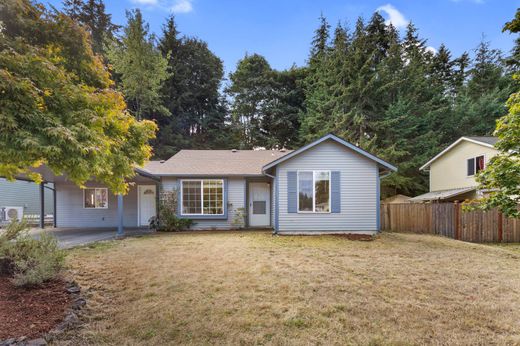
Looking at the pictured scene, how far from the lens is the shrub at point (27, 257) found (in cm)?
436

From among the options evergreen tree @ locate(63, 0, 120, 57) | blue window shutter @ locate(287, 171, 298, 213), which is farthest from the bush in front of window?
evergreen tree @ locate(63, 0, 120, 57)

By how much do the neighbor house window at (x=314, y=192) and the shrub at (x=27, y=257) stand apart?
767 cm

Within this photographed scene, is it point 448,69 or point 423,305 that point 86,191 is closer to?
point 423,305

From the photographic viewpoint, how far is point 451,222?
11.2 m

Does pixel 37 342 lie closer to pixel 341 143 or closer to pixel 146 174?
pixel 146 174

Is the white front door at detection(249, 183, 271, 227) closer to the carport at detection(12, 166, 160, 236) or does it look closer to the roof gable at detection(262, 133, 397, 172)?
the roof gable at detection(262, 133, 397, 172)

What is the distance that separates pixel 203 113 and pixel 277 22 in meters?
15.3

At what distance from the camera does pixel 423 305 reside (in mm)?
4027

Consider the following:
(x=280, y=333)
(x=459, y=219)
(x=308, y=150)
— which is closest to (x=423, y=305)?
(x=280, y=333)

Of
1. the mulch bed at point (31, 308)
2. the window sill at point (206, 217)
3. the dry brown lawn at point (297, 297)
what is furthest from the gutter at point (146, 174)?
the mulch bed at point (31, 308)

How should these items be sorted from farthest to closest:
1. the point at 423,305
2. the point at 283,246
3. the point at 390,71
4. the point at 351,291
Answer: the point at 390,71
the point at 283,246
the point at 351,291
the point at 423,305

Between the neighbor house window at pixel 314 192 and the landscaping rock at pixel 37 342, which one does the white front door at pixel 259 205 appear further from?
the landscaping rock at pixel 37 342

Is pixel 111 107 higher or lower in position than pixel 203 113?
lower

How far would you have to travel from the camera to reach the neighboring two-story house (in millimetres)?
14038
